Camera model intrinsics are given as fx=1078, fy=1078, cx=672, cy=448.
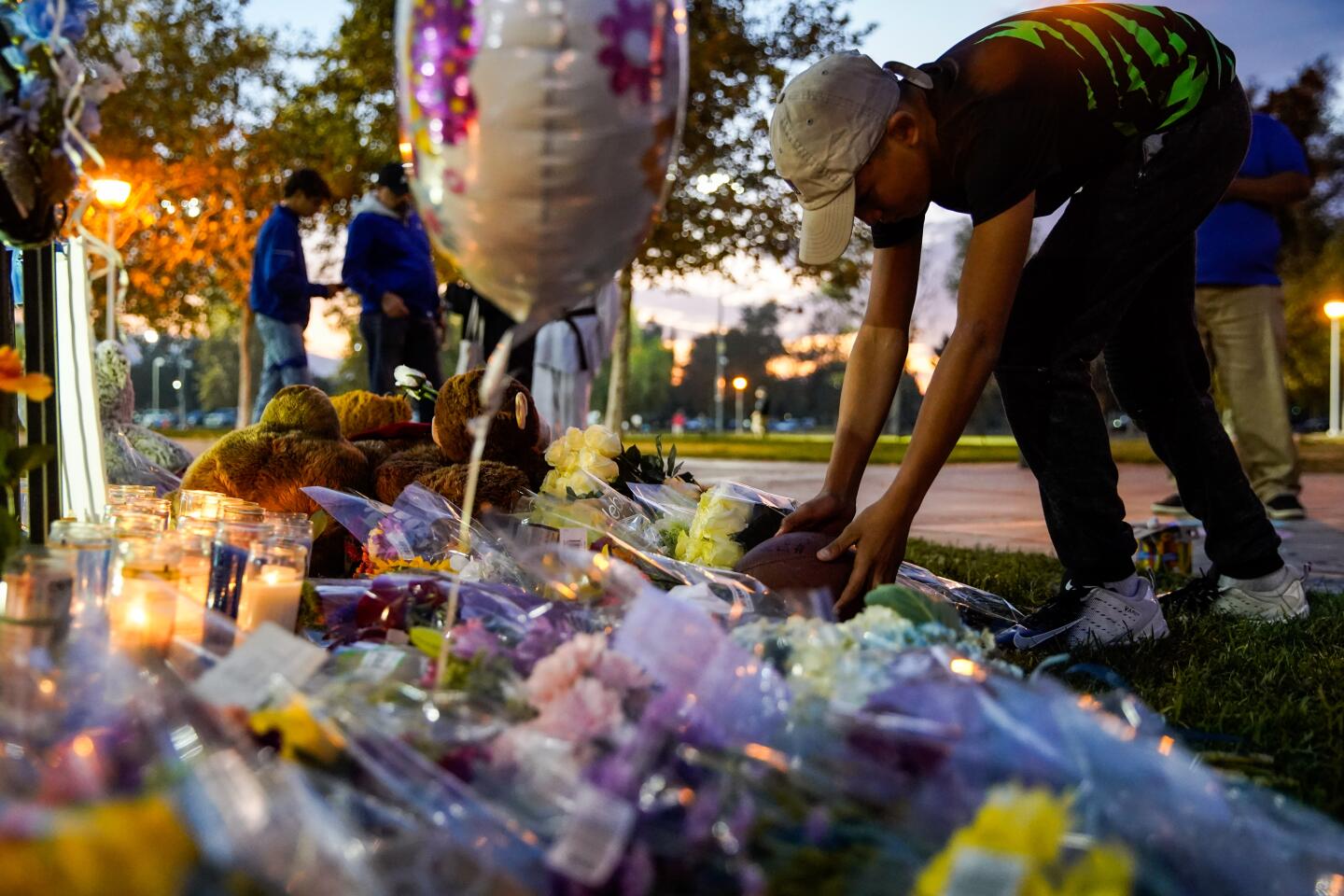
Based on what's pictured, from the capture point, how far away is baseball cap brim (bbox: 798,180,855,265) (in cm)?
244

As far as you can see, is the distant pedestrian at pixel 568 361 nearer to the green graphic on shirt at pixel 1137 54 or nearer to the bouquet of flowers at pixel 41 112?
the green graphic on shirt at pixel 1137 54

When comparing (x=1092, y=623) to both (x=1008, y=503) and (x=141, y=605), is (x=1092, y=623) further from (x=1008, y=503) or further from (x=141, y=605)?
(x=1008, y=503)

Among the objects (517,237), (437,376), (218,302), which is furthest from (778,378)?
(517,237)

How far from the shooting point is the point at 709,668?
135cm

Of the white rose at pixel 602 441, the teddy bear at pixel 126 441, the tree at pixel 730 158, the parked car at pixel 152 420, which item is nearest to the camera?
the white rose at pixel 602 441

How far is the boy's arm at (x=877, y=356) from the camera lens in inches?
111

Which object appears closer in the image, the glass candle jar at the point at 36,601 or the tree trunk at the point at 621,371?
the glass candle jar at the point at 36,601

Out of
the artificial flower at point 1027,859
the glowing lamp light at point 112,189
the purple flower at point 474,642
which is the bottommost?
the artificial flower at point 1027,859

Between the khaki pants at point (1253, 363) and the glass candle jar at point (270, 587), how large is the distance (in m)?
5.13

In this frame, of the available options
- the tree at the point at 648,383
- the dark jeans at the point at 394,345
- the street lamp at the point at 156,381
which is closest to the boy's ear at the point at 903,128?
the dark jeans at the point at 394,345

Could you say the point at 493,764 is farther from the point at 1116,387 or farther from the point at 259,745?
the point at 1116,387

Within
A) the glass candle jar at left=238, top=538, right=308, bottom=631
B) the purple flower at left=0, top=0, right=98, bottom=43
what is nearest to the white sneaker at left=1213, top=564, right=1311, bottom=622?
the glass candle jar at left=238, top=538, right=308, bottom=631

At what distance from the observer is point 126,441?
14.2 feet

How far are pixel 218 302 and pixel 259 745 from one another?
25.5 metres
